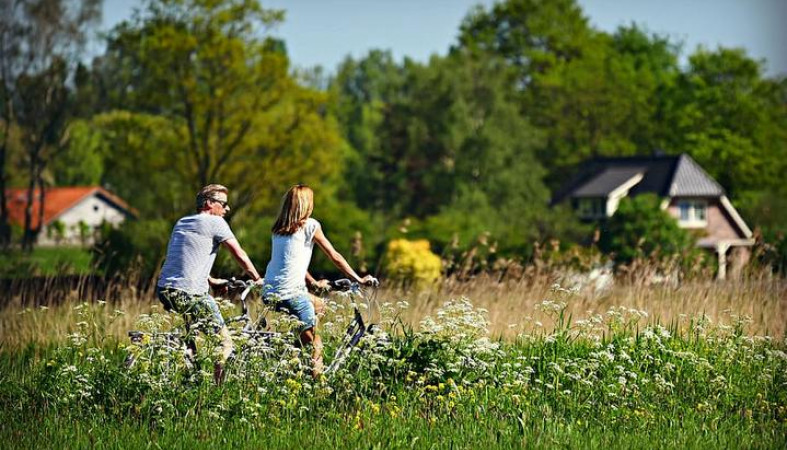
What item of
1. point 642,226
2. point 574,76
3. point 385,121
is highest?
point 574,76

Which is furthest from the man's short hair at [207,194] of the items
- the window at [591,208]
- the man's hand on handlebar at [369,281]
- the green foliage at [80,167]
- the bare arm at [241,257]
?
the green foliage at [80,167]

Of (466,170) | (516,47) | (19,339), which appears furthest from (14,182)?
(19,339)

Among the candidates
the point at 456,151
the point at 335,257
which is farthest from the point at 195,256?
the point at 456,151

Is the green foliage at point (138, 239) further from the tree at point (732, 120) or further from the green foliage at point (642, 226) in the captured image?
the tree at point (732, 120)

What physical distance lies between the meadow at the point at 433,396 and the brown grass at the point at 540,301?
1.24 metres

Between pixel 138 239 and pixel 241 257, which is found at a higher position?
pixel 241 257

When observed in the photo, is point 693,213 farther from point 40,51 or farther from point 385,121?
point 40,51

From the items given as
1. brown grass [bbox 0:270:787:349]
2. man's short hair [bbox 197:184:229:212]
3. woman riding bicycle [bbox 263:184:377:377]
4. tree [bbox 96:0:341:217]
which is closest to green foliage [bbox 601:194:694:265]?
tree [bbox 96:0:341:217]

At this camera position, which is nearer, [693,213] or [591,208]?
[693,213]

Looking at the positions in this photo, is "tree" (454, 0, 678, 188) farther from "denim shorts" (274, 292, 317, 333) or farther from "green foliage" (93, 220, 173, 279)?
"denim shorts" (274, 292, 317, 333)

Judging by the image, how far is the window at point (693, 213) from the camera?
53844mm

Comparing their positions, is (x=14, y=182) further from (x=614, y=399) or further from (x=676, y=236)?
(x=614, y=399)

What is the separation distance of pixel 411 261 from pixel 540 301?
8.86 metres

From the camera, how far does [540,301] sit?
1113 cm
